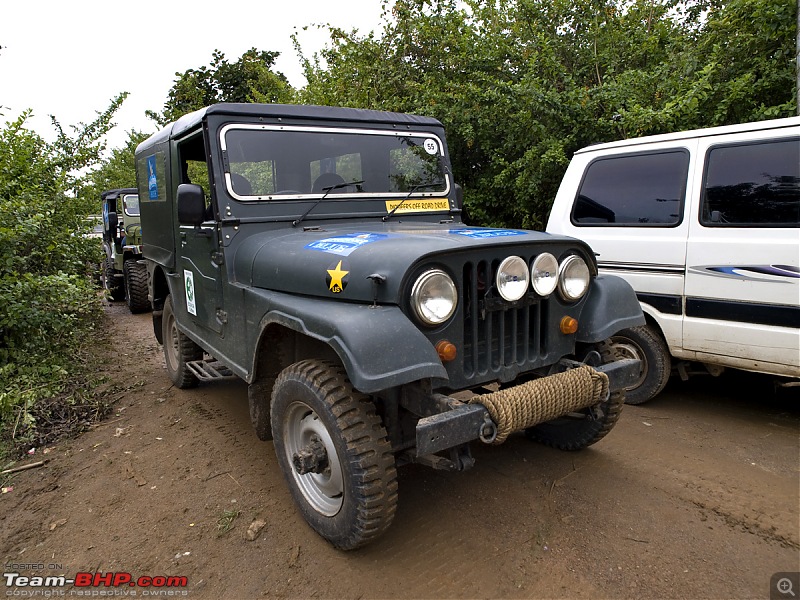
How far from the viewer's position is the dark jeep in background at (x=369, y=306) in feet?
7.78

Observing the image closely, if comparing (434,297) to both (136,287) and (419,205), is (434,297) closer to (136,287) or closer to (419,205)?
(419,205)

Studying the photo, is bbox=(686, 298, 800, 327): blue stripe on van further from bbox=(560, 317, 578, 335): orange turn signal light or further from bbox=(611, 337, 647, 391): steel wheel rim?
bbox=(560, 317, 578, 335): orange turn signal light

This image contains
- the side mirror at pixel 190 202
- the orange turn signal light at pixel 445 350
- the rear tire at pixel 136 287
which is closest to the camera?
the orange turn signal light at pixel 445 350

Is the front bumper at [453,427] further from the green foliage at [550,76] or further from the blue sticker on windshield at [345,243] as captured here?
the green foliage at [550,76]

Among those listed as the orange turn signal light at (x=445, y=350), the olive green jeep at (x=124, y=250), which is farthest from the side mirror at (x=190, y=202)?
the olive green jeep at (x=124, y=250)

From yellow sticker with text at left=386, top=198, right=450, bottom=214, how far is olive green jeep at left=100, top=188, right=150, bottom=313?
5906mm

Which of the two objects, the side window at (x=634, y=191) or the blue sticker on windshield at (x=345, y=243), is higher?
the side window at (x=634, y=191)

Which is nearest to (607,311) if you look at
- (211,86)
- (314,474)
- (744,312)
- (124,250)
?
(744,312)

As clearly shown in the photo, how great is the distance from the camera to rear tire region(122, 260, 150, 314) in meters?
9.24

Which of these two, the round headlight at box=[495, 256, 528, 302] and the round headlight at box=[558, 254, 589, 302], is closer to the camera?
the round headlight at box=[495, 256, 528, 302]

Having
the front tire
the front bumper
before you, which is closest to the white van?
the front bumper

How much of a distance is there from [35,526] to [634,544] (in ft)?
10.2

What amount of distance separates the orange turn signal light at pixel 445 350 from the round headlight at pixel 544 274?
551 millimetres

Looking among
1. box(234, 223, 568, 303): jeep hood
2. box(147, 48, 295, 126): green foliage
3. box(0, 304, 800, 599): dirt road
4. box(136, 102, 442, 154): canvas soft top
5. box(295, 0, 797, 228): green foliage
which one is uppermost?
box(147, 48, 295, 126): green foliage
